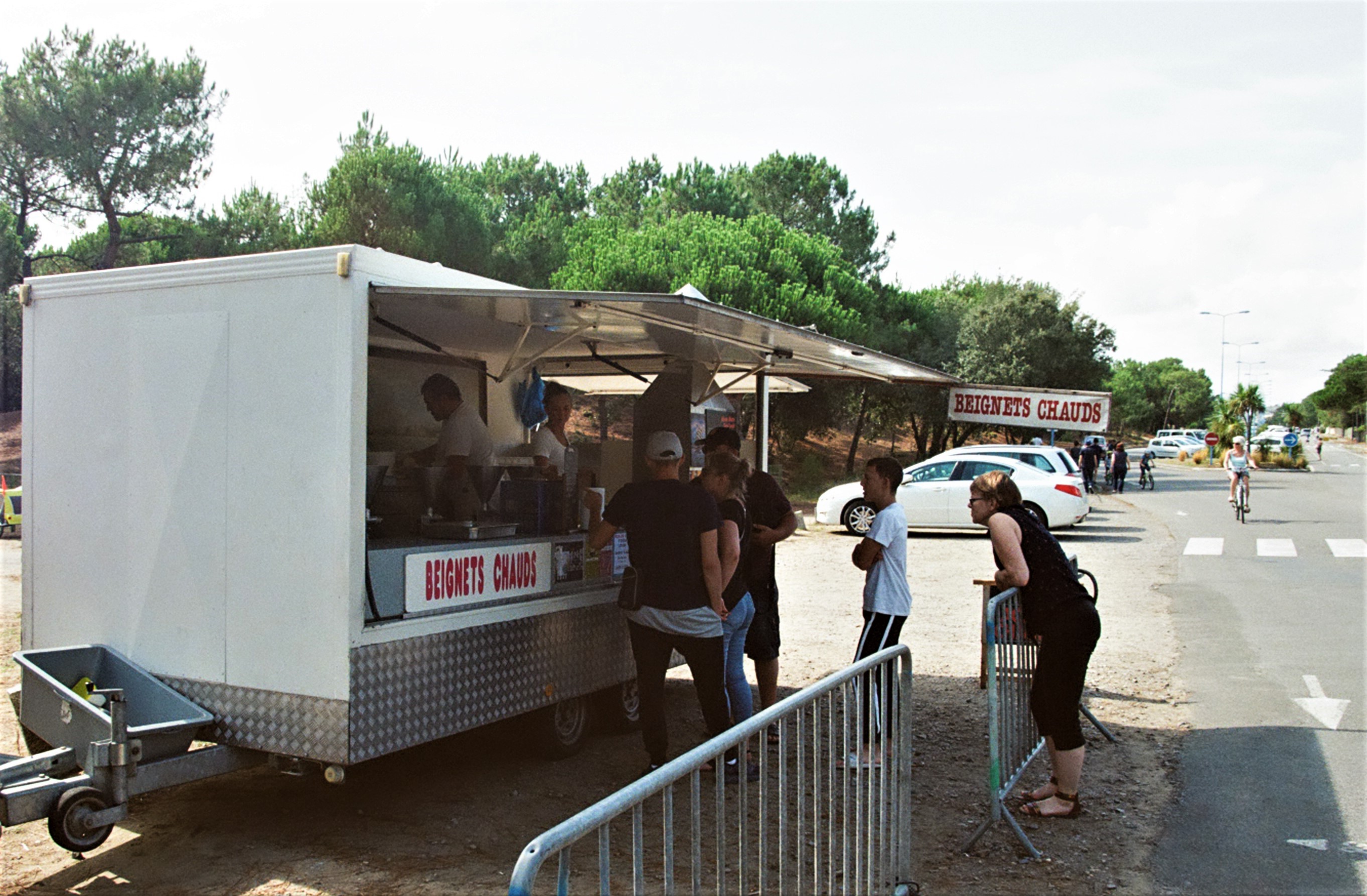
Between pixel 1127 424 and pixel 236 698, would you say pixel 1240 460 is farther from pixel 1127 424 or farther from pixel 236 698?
pixel 1127 424

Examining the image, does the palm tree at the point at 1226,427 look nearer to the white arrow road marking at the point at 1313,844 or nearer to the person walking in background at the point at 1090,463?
the person walking in background at the point at 1090,463

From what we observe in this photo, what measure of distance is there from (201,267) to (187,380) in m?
0.53

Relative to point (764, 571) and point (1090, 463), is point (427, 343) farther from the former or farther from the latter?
point (1090, 463)

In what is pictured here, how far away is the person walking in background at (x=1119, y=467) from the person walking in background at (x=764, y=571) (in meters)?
30.5

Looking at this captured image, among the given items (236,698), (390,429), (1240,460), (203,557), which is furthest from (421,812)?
(1240,460)

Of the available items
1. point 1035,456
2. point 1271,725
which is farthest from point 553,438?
point 1035,456

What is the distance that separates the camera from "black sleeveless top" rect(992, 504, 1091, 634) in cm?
521

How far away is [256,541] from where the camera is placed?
188 inches

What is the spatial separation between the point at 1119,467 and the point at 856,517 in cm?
1744

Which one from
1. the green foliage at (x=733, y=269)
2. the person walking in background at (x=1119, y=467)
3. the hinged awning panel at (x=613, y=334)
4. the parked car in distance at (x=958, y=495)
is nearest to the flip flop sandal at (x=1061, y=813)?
the hinged awning panel at (x=613, y=334)

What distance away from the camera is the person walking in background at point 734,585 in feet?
19.8

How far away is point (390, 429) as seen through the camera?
23.9 feet

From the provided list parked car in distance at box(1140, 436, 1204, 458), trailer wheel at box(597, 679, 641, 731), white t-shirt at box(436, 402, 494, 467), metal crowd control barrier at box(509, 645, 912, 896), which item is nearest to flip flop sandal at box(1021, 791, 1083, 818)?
metal crowd control barrier at box(509, 645, 912, 896)

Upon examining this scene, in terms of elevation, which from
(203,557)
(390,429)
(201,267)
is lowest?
(203,557)
